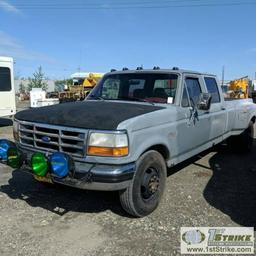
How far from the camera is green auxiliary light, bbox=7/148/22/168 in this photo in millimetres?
4551

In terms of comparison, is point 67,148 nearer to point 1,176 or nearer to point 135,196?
point 135,196

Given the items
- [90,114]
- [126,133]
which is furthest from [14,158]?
[126,133]

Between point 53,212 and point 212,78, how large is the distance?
4.19 metres

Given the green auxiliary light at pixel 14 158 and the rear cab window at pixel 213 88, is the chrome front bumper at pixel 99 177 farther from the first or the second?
the rear cab window at pixel 213 88

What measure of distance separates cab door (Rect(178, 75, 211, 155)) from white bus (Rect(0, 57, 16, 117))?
950cm

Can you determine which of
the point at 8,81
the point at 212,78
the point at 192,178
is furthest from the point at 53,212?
the point at 8,81

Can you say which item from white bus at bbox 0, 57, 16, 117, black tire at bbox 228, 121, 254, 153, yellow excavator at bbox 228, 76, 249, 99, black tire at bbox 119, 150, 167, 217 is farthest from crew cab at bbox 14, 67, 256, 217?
yellow excavator at bbox 228, 76, 249, 99

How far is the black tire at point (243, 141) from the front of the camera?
8.49 m

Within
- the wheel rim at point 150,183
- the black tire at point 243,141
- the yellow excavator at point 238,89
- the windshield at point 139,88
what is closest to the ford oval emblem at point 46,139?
the wheel rim at point 150,183

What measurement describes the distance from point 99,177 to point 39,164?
784mm

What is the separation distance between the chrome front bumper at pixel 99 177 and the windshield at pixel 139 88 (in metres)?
1.72

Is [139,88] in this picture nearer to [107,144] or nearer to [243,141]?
[107,144]

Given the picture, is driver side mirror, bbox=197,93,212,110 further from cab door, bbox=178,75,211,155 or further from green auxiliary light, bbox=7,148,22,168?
green auxiliary light, bbox=7,148,22,168

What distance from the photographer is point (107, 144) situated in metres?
3.99
